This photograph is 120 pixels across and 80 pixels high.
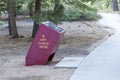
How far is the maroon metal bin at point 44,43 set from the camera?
986 centimetres

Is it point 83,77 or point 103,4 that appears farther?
point 103,4

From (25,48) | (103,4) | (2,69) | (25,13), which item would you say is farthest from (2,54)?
(103,4)

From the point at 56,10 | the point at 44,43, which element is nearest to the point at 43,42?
the point at 44,43

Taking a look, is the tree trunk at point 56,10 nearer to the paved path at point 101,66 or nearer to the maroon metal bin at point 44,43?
the paved path at point 101,66

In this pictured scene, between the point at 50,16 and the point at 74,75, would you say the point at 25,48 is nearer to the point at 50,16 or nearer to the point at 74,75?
the point at 50,16

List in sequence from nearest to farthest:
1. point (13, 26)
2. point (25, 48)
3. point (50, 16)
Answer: point (25, 48) → point (50, 16) → point (13, 26)

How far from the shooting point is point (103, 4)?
2352 inches

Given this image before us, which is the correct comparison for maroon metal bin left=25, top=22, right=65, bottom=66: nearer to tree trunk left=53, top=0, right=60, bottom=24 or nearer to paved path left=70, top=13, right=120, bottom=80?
paved path left=70, top=13, right=120, bottom=80

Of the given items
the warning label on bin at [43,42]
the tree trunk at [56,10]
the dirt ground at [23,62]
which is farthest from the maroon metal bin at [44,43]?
the tree trunk at [56,10]

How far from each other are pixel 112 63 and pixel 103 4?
2007 inches

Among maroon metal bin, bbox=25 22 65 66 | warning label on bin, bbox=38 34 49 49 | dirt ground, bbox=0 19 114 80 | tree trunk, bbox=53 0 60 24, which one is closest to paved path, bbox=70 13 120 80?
dirt ground, bbox=0 19 114 80

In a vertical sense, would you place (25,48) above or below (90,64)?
below

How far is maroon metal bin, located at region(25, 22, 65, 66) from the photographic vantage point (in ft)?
32.3

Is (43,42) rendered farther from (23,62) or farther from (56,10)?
(56,10)
